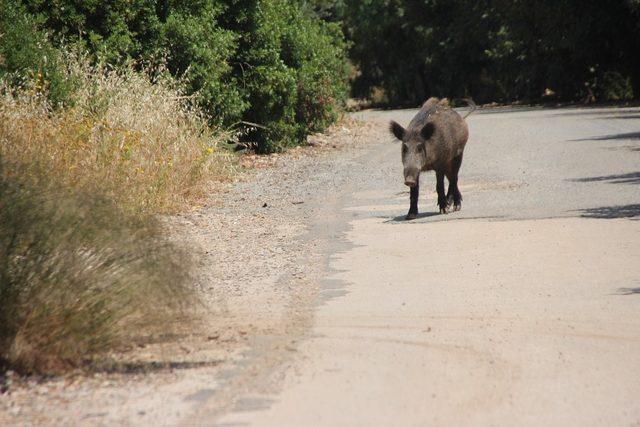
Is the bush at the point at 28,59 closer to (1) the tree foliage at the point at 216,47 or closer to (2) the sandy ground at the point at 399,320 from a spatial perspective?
(1) the tree foliage at the point at 216,47

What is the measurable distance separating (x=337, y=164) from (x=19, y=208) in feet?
54.2

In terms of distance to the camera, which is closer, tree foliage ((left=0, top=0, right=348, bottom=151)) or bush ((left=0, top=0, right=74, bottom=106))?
bush ((left=0, top=0, right=74, bottom=106))

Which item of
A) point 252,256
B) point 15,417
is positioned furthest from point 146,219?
point 252,256

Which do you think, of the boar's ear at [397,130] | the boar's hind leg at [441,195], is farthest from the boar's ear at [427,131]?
the boar's hind leg at [441,195]

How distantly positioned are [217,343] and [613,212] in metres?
7.14

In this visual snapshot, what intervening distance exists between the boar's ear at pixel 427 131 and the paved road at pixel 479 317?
1047 millimetres

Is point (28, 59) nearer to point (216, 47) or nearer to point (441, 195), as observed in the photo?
point (216, 47)

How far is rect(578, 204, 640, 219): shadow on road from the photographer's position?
1272cm

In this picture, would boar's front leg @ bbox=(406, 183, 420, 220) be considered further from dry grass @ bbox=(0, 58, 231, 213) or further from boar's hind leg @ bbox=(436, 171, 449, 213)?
dry grass @ bbox=(0, 58, 231, 213)

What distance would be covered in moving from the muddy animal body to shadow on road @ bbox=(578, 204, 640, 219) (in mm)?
1844

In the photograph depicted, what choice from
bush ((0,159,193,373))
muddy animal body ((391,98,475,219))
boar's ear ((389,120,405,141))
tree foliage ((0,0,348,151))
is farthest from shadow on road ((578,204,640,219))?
tree foliage ((0,0,348,151))

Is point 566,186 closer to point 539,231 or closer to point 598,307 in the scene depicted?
point 539,231

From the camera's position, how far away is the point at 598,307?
27.0 ft

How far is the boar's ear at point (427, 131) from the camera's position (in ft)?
46.3
